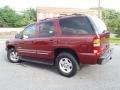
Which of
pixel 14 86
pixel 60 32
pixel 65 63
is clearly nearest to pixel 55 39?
pixel 60 32

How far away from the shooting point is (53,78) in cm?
734

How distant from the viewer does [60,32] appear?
297 inches

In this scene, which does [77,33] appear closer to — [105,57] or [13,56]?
[105,57]

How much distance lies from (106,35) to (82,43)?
1.13 meters

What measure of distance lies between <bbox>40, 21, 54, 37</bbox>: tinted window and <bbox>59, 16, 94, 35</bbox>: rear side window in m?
0.39

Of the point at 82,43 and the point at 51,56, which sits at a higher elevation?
the point at 82,43

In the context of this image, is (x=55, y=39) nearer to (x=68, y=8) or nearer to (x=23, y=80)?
(x=23, y=80)

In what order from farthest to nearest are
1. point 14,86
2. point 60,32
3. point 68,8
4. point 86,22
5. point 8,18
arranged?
point 68,8
point 8,18
point 60,32
point 86,22
point 14,86

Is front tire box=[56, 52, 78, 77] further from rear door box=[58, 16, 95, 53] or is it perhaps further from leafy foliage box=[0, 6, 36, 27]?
leafy foliage box=[0, 6, 36, 27]

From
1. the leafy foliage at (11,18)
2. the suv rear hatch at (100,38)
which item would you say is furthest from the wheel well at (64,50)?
the leafy foliage at (11,18)

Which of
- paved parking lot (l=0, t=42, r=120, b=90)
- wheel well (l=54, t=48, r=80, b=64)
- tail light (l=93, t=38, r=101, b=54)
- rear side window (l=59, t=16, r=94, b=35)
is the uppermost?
rear side window (l=59, t=16, r=94, b=35)

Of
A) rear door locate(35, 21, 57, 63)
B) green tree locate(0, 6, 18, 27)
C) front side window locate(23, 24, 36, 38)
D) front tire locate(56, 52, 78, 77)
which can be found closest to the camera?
front tire locate(56, 52, 78, 77)

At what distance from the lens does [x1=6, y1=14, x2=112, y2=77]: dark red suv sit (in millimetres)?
6961

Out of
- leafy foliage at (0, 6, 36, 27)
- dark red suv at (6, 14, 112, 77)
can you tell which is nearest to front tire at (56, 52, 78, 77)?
dark red suv at (6, 14, 112, 77)
